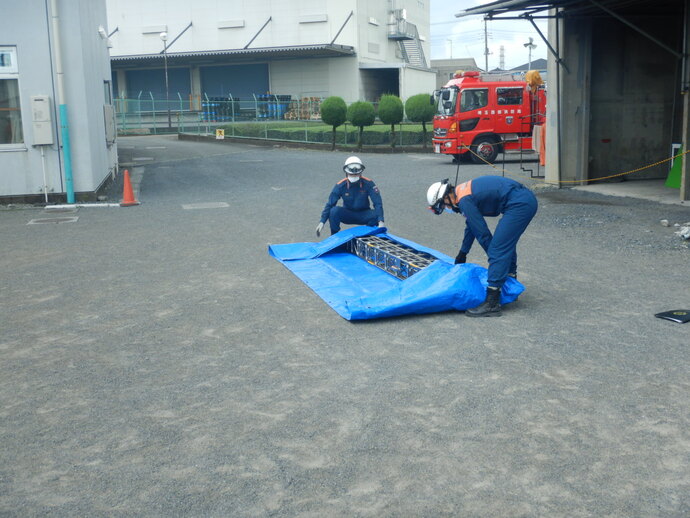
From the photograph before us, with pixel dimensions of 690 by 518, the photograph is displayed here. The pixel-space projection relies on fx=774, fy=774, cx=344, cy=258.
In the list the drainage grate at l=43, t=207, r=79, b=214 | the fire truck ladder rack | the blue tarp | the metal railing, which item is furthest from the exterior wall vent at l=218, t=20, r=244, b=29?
the blue tarp

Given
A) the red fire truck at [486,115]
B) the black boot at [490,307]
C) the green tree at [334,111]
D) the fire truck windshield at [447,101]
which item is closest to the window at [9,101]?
the black boot at [490,307]

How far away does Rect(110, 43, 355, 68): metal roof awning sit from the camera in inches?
1903

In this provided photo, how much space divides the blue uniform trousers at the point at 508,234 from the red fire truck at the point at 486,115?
17.5 metres

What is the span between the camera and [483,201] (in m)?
7.79

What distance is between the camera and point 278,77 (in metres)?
53.3

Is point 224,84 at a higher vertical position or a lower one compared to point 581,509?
higher

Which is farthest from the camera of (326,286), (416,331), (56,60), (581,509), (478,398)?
(56,60)

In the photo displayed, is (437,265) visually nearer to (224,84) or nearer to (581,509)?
(581,509)

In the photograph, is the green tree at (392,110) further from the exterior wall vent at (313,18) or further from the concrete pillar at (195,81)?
the concrete pillar at (195,81)

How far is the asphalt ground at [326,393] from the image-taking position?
411 centimetres

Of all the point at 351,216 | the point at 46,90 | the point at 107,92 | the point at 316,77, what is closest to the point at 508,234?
the point at 351,216

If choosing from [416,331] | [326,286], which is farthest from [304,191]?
[416,331]

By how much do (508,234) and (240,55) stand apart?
153ft

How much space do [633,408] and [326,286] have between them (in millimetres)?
4366
